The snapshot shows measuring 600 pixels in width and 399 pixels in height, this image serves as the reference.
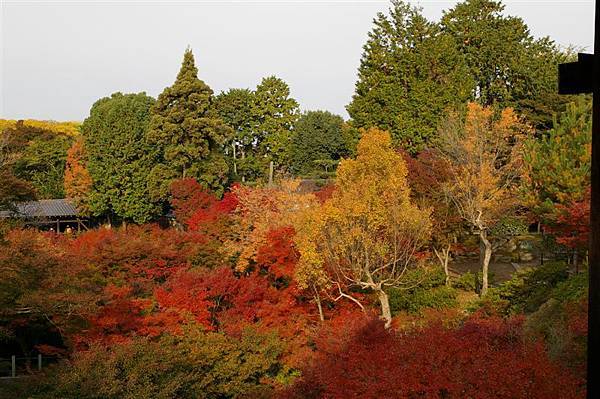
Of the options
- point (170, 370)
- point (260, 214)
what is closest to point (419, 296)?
point (260, 214)

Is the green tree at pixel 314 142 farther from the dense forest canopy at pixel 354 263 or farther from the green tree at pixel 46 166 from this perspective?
the green tree at pixel 46 166

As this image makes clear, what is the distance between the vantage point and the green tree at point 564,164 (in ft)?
53.7

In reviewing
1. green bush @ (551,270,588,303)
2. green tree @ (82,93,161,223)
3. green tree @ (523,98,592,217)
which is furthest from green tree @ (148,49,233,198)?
green bush @ (551,270,588,303)

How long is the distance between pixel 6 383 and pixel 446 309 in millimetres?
13064

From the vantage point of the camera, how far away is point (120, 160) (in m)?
35.0

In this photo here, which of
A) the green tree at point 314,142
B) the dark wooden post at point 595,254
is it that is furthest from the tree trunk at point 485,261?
the green tree at point 314,142

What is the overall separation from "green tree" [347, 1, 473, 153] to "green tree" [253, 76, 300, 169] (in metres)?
11.4

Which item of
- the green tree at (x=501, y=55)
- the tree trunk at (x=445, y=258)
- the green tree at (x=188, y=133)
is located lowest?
the tree trunk at (x=445, y=258)

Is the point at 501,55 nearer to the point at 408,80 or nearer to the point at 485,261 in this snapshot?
the point at 408,80

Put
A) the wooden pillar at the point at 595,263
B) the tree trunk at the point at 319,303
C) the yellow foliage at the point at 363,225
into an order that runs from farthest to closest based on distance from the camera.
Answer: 1. the tree trunk at the point at 319,303
2. the yellow foliage at the point at 363,225
3. the wooden pillar at the point at 595,263

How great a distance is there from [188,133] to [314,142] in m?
14.4

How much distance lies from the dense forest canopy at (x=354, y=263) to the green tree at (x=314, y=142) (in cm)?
1082

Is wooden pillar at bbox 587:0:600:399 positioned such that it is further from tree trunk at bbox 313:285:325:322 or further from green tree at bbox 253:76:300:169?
green tree at bbox 253:76:300:169

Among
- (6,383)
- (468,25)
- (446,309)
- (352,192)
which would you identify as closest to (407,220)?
(352,192)
